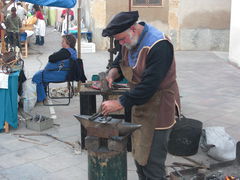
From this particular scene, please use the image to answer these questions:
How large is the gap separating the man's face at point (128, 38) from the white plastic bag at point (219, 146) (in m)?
2.20

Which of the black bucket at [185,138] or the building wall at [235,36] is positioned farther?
the building wall at [235,36]

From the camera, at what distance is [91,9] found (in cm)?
1434

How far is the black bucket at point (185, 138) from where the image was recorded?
15.0ft

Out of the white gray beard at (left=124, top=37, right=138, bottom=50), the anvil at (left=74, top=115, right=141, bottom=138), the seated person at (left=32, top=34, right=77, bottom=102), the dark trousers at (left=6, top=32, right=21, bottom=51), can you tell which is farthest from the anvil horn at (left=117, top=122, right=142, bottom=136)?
the dark trousers at (left=6, top=32, right=21, bottom=51)

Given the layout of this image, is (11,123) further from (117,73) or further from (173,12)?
(173,12)

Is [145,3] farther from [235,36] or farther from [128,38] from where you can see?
[128,38]

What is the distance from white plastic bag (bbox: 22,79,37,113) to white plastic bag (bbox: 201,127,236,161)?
10.3 ft

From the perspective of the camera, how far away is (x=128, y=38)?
278 centimetres

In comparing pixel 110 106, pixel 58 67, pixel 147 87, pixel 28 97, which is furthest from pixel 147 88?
pixel 58 67

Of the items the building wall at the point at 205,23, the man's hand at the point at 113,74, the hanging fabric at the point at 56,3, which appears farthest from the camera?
the building wall at the point at 205,23

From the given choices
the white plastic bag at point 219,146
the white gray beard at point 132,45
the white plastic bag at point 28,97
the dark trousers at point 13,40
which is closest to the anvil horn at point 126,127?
the white gray beard at point 132,45

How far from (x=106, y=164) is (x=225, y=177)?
137cm

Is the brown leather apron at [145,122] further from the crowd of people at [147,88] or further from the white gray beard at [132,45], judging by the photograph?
the white gray beard at [132,45]

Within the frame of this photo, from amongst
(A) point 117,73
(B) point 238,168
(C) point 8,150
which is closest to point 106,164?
(A) point 117,73
